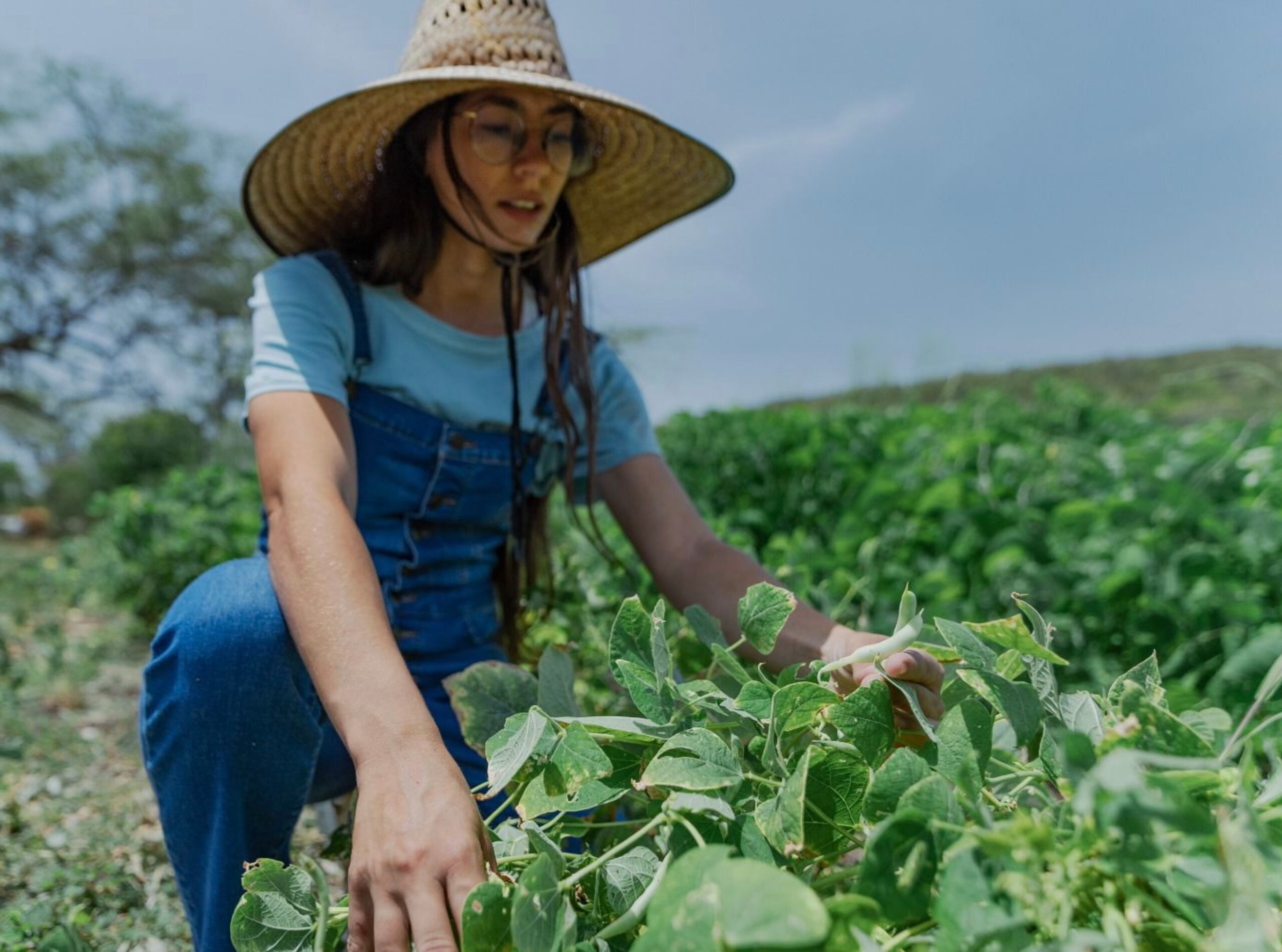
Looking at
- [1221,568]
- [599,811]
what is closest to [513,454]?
[599,811]

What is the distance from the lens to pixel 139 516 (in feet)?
15.4

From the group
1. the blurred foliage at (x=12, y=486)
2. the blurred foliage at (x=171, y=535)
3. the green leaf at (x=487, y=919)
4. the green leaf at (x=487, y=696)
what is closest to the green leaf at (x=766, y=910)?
the green leaf at (x=487, y=919)

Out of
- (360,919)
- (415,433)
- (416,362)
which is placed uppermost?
(416,362)

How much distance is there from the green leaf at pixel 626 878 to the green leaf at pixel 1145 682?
1.12 ft

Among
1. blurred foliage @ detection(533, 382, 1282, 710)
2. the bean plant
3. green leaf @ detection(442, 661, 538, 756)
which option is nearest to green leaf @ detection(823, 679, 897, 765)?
the bean plant

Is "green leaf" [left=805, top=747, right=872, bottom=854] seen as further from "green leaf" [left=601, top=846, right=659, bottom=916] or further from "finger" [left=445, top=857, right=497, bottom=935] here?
"finger" [left=445, top=857, right=497, bottom=935]

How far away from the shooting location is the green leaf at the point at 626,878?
A: 2.24 feet

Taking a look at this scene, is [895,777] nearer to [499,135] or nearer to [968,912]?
[968,912]

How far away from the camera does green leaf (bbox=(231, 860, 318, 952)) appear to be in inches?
28.9

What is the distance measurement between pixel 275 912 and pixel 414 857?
4.9 inches

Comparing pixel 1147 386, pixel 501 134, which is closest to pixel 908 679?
pixel 501 134

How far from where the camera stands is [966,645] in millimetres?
670

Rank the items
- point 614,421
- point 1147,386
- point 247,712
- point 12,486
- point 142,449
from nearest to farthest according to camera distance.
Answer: point 247,712 → point 614,421 → point 1147,386 → point 142,449 → point 12,486

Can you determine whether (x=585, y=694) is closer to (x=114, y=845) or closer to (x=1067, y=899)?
(x=114, y=845)
